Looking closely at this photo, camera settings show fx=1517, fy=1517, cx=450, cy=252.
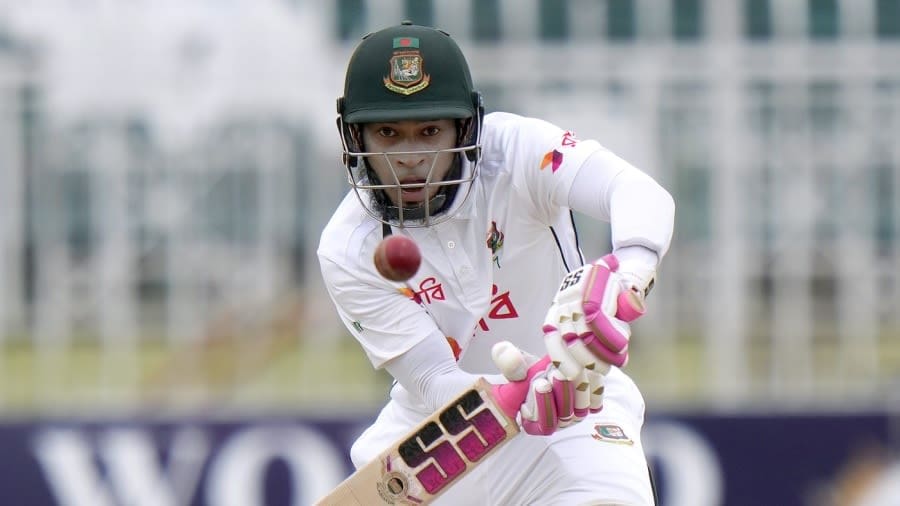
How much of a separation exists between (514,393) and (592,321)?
13.2 inches

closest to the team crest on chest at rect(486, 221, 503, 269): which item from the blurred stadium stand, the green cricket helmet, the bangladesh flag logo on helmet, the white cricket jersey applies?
the white cricket jersey

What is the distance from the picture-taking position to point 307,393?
8.72m

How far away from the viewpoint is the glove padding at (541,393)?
3.00 m

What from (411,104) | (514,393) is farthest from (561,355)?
(411,104)

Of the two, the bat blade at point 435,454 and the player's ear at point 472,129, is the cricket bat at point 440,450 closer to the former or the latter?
the bat blade at point 435,454

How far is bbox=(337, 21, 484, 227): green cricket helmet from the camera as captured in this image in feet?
10.8

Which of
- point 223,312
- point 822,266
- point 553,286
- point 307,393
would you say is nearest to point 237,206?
point 223,312

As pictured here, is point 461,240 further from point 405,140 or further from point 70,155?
point 70,155

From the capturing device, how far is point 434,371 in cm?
344

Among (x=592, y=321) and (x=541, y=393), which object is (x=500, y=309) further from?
(x=592, y=321)

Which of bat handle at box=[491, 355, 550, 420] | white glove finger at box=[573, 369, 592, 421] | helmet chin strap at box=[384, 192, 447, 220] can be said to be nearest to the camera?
white glove finger at box=[573, 369, 592, 421]

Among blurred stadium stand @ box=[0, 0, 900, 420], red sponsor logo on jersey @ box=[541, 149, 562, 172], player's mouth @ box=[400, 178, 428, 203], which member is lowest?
blurred stadium stand @ box=[0, 0, 900, 420]

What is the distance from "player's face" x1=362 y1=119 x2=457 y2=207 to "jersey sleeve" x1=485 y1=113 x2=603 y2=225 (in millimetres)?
155

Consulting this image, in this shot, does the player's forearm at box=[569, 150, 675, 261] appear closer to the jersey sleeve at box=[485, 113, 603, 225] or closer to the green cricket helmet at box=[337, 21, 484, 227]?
the jersey sleeve at box=[485, 113, 603, 225]
